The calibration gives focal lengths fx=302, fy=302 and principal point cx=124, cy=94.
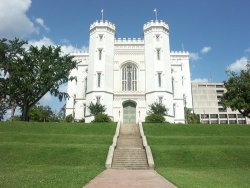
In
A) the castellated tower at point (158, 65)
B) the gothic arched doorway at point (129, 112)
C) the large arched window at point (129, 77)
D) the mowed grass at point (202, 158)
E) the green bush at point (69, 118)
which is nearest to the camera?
the mowed grass at point (202, 158)

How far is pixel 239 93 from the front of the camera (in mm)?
45906

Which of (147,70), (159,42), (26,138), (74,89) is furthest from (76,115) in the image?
(26,138)

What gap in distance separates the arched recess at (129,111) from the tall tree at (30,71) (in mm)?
10623

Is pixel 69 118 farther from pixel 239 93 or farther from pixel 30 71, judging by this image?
pixel 239 93

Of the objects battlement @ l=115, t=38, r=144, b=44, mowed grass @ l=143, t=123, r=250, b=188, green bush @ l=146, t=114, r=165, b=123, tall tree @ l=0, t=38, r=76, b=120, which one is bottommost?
mowed grass @ l=143, t=123, r=250, b=188

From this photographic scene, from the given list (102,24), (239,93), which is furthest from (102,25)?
(239,93)

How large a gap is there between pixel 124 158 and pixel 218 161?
6.81 m

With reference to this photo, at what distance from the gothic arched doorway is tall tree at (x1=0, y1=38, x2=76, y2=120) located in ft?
34.9

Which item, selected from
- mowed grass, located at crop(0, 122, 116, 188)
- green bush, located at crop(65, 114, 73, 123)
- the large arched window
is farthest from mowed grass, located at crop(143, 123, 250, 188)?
green bush, located at crop(65, 114, 73, 123)

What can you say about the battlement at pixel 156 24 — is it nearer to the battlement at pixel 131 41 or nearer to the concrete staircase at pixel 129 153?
the battlement at pixel 131 41

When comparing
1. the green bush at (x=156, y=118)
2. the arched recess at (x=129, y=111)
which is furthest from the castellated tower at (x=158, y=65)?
the green bush at (x=156, y=118)

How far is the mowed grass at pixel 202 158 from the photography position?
14.7m

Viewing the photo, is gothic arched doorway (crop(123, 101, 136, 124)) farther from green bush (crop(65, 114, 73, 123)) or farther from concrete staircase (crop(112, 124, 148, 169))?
concrete staircase (crop(112, 124, 148, 169))

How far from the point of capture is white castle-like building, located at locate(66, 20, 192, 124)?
1949 inches
